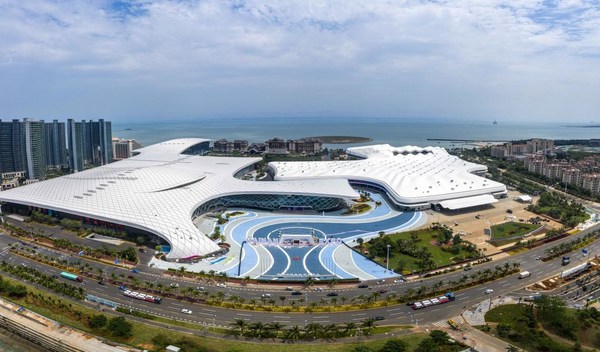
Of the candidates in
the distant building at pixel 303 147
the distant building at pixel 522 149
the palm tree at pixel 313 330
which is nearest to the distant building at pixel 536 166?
the distant building at pixel 522 149

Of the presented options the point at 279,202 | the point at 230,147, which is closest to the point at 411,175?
the point at 279,202

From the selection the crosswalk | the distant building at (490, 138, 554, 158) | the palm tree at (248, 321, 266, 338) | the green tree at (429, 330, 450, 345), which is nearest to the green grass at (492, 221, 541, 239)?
the crosswalk

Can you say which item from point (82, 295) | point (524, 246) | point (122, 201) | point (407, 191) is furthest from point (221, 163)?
point (524, 246)

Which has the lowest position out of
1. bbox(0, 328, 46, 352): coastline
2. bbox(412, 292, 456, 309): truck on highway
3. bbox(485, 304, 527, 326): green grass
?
bbox(0, 328, 46, 352): coastline

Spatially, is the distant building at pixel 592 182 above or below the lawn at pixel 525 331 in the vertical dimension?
above

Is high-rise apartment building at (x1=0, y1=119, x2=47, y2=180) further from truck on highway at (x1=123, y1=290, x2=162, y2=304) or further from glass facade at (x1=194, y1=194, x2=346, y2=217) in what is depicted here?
truck on highway at (x1=123, y1=290, x2=162, y2=304)

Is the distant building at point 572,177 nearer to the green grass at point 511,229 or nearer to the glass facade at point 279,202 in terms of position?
the green grass at point 511,229
